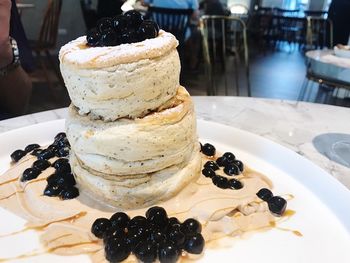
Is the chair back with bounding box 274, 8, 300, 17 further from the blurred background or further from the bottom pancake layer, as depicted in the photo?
the bottom pancake layer

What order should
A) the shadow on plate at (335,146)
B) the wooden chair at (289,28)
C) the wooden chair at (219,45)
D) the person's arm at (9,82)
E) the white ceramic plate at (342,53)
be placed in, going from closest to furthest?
1. the shadow on plate at (335,146)
2. the person's arm at (9,82)
3. the wooden chair at (219,45)
4. the white ceramic plate at (342,53)
5. the wooden chair at (289,28)

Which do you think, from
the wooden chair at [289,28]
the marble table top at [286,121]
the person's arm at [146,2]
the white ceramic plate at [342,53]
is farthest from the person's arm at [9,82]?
the wooden chair at [289,28]

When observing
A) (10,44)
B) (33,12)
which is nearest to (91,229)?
(10,44)

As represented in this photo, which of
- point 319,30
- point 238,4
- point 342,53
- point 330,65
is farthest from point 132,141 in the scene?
point 238,4

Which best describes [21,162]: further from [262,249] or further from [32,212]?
[262,249]

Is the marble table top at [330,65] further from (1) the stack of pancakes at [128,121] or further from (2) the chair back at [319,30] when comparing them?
(1) the stack of pancakes at [128,121]

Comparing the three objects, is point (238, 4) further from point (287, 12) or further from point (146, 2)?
point (146, 2)
